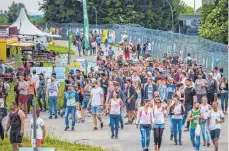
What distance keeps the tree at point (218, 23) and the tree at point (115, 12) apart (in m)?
34.9

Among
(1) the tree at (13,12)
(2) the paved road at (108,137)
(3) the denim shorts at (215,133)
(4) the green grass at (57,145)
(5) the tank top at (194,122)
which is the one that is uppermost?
(1) the tree at (13,12)

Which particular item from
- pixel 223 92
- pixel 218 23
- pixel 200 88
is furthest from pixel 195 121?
pixel 218 23

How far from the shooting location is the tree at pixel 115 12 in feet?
301

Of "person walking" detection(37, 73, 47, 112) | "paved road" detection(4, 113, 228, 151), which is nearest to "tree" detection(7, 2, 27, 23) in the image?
"person walking" detection(37, 73, 47, 112)

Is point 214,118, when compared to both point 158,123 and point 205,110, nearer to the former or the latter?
point 205,110

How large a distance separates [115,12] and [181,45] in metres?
43.9

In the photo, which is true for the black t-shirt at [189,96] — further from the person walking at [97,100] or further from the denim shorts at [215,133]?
the denim shorts at [215,133]

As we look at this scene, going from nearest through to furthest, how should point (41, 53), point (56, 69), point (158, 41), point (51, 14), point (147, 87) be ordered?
point (147, 87)
point (56, 69)
point (41, 53)
point (158, 41)
point (51, 14)

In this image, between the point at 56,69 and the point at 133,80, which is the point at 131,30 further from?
the point at 133,80

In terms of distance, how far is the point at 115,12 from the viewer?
3632 inches

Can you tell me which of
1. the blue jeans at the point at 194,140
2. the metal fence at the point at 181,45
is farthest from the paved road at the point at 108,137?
the metal fence at the point at 181,45

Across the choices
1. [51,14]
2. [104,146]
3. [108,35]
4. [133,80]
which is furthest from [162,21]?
[104,146]

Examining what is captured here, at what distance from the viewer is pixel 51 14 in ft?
309

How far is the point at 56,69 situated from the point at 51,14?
61738mm
